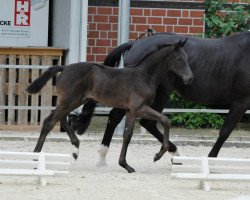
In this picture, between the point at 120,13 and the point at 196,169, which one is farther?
the point at 120,13

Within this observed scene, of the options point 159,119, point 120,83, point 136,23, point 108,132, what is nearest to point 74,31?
point 136,23

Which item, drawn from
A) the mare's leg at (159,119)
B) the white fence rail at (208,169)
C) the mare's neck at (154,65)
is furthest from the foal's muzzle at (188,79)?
the white fence rail at (208,169)

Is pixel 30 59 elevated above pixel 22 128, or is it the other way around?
pixel 30 59

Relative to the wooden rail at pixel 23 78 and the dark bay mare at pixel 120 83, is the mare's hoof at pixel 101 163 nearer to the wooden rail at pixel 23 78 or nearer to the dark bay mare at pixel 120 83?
the dark bay mare at pixel 120 83

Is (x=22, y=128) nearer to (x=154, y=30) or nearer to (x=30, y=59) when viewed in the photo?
(x=30, y=59)

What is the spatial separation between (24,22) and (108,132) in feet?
16.0

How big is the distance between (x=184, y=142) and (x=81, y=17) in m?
2.47

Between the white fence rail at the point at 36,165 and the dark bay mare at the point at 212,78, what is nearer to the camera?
the white fence rail at the point at 36,165

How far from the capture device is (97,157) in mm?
12773

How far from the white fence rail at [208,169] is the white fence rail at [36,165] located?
3.74ft

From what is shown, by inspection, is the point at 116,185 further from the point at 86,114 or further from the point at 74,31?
the point at 74,31

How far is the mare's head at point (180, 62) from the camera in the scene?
36.4 feet

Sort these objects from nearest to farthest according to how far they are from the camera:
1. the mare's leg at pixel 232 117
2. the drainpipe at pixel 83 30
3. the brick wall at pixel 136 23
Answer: the mare's leg at pixel 232 117
the drainpipe at pixel 83 30
the brick wall at pixel 136 23

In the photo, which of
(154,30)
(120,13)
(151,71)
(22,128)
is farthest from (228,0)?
(151,71)
